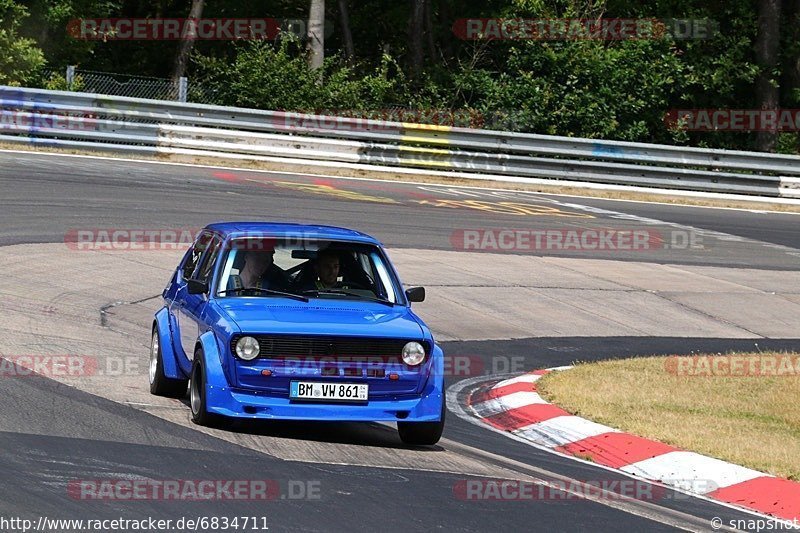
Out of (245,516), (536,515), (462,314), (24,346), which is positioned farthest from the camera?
(462,314)

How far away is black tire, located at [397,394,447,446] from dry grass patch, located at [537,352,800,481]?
182cm

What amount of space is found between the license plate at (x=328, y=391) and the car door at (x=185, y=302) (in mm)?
1103

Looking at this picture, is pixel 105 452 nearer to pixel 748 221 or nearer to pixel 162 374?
pixel 162 374

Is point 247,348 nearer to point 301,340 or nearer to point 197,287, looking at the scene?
point 301,340

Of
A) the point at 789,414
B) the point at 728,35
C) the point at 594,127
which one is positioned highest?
the point at 728,35

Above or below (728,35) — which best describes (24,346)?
below

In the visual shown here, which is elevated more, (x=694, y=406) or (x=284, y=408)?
(x=284, y=408)

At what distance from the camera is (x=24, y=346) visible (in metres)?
11.2

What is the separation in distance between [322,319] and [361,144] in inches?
713

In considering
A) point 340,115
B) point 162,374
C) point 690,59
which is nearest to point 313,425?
point 162,374

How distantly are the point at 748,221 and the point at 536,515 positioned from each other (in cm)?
1993

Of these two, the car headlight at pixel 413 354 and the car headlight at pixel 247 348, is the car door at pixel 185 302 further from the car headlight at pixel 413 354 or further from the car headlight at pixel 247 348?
the car headlight at pixel 413 354

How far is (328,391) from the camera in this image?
8836mm

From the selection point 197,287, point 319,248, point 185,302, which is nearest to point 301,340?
point 197,287
